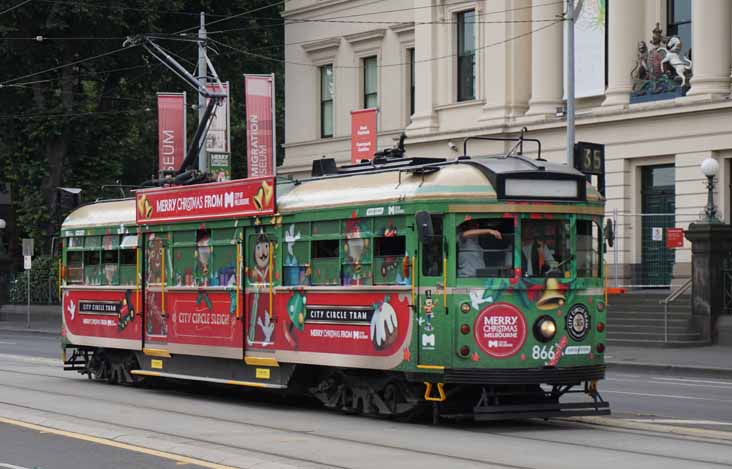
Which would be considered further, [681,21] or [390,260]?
[681,21]

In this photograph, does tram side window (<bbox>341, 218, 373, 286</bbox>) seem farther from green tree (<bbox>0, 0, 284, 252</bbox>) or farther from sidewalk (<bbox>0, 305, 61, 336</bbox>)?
green tree (<bbox>0, 0, 284, 252</bbox>)

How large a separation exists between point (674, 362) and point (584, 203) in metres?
11.9

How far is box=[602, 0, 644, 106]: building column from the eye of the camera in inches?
1465

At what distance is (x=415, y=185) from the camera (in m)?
15.7

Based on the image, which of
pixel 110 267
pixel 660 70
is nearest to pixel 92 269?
pixel 110 267

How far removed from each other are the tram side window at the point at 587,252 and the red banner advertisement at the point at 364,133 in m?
22.4

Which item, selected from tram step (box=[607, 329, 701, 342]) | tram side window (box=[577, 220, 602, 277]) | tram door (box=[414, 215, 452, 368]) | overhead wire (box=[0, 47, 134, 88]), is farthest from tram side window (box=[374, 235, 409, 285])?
overhead wire (box=[0, 47, 134, 88])

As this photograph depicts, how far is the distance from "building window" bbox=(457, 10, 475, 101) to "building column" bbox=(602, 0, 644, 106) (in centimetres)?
543

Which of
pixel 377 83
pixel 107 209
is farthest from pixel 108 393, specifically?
pixel 377 83

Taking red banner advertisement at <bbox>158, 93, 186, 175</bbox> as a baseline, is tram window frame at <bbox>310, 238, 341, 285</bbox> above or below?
below

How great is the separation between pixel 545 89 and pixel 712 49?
18.9 feet

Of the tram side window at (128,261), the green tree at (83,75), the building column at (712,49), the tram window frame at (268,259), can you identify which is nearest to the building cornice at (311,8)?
the green tree at (83,75)

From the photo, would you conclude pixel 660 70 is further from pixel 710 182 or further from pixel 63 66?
pixel 63 66

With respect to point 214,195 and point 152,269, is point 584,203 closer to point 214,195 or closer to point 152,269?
point 214,195
